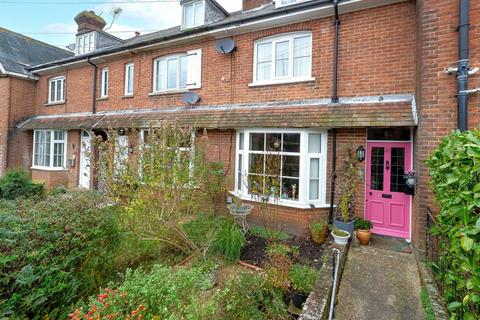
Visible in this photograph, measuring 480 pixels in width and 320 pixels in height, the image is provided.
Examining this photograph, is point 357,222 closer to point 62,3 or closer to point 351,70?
point 351,70

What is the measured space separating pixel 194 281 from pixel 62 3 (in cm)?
1978

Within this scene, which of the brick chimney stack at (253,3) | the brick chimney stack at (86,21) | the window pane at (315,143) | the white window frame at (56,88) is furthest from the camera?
the brick chimney stack at (86,21)

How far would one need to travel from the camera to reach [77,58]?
1215cm

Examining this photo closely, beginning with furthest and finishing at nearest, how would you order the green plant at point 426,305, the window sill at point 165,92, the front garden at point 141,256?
the window sill at point 165,92 < the green plant at point 426,305 < the front garden at point 141,256

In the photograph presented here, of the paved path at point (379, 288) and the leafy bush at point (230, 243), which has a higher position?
the leafy bush at point (230, 243)

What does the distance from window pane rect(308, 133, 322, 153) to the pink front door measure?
4.12 ft

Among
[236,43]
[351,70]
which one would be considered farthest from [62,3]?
[351,70]

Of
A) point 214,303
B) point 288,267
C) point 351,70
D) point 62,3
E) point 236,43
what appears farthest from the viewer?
point 62,3

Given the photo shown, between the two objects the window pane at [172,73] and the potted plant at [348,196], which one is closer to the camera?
the potted plant at [348,196]

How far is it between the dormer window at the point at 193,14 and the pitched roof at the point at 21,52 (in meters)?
10.2

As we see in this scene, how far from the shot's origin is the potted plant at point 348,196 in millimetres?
6446

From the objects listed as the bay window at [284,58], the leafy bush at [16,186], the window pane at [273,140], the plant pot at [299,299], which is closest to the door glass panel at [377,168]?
the window pane at [273,140]

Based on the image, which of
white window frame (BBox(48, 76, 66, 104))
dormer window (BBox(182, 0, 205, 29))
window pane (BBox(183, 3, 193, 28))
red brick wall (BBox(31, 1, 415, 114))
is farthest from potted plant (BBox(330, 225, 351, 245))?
white window frame (BBox(48, 76, 66, 104))

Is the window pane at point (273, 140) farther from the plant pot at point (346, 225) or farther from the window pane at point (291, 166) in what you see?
the plant pot at point (346, 225)
